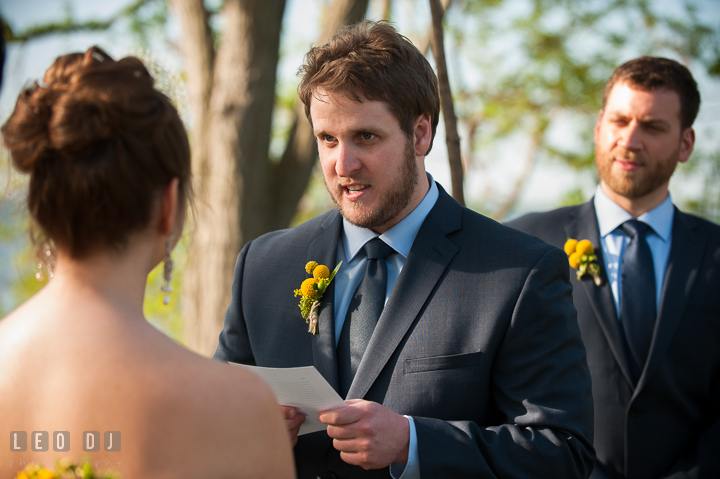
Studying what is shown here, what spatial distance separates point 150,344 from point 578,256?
249 centimetres

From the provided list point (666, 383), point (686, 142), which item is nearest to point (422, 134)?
point (666, 383)

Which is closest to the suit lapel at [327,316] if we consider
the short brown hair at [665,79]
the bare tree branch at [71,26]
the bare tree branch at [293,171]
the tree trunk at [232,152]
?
the short brown hair at [665,79]

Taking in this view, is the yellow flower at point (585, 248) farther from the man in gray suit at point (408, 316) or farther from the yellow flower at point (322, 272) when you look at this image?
the yellow flower at point (322, 272)

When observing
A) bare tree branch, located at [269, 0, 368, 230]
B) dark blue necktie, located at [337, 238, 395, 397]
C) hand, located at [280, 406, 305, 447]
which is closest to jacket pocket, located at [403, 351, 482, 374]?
dark blue necktie, located at [337, 238, 395, 397]

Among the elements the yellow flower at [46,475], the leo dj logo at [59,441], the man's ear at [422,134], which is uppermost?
the man's ear at [422,134]

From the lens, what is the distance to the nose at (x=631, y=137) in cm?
346

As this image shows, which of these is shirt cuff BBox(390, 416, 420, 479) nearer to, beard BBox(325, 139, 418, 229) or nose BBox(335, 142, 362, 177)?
beard BBox(325, 139, 418, 229)

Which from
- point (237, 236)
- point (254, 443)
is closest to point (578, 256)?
point (254, 443)

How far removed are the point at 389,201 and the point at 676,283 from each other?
1631mm

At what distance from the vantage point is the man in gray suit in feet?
7.23

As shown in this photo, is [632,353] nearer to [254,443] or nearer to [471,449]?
[471,449]

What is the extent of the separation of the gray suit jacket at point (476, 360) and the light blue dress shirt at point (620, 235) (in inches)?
40.7

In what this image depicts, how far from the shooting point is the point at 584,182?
54.5 feet

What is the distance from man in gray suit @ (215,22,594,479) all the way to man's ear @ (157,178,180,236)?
2.86ft
